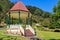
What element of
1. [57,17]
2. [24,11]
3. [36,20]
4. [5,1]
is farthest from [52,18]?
[5,1]

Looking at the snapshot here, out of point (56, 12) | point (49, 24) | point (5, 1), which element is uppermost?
point (5, 1)

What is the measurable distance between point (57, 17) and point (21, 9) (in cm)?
2563

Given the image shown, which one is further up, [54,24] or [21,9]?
[21,9]

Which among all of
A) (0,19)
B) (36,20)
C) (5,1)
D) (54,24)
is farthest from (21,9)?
(5,1)

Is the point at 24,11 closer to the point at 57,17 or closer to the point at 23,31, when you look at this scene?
the point at 23,31

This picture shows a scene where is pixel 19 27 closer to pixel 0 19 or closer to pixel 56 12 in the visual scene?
pixel 56 12

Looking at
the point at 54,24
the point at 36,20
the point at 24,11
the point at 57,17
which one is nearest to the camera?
the point at 24,11

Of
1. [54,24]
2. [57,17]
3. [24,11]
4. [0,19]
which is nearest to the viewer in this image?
[24,11]

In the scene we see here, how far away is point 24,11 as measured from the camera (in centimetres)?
2823

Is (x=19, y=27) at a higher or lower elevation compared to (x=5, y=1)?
lower

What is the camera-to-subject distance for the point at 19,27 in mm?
27438

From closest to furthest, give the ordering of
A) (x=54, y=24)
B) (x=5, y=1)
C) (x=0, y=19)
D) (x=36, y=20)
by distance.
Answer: (x=54, y=24) → (x=0, y=19) → (x=36, y=20) → (x=5, y=1)

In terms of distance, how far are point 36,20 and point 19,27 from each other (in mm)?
40889

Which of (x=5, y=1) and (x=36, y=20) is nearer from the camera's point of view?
(x=36, y=20)
